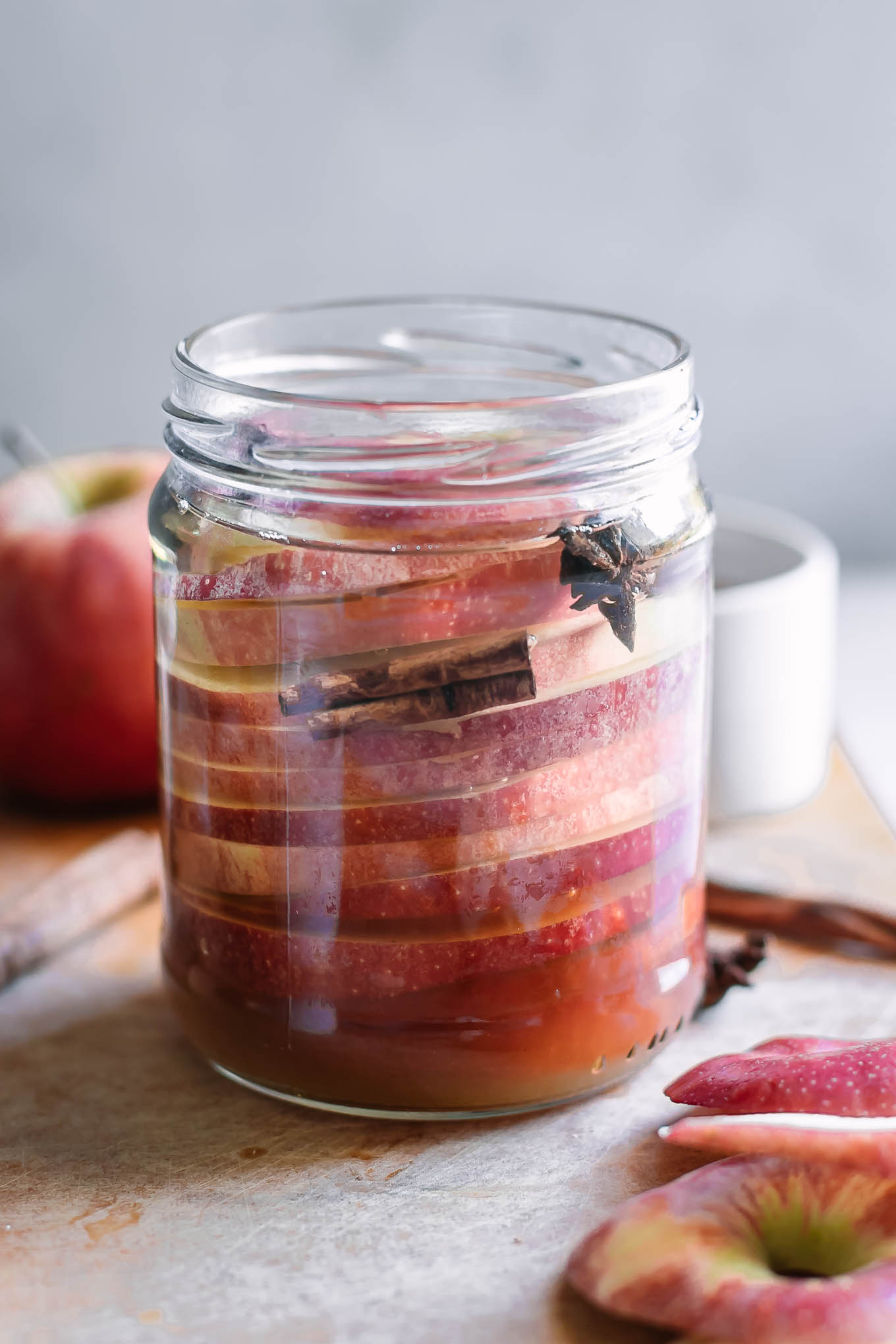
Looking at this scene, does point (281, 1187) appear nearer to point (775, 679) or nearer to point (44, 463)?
point (775, 679)

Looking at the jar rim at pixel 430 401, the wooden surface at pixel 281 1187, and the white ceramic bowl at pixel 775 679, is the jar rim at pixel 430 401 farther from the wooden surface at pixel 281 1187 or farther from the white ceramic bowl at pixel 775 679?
the wooden surface at pixel 281 1187

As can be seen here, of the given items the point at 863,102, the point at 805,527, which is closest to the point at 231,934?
the point at 805,527

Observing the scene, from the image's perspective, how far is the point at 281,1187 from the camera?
0.55 m

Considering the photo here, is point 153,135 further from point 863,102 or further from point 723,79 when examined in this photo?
point 863,102

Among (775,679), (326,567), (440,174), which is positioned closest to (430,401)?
(326,567)

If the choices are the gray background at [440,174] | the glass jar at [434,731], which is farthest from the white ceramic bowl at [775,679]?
the gray background at [440,174]

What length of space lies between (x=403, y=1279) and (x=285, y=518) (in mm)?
282

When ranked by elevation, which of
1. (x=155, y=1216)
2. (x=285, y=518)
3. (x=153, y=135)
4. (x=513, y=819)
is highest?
(x=153, y=135)

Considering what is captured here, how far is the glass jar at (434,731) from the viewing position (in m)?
0.53

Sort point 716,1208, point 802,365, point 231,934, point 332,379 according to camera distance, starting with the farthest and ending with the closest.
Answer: point 802,365, point 332,379, point 231,934, point 716,1208

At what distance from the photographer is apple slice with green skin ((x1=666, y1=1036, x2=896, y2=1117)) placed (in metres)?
0.51

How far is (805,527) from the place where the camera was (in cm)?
92

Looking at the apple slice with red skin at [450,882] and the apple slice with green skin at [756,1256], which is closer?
the apple slice with green skin at [756,1256]

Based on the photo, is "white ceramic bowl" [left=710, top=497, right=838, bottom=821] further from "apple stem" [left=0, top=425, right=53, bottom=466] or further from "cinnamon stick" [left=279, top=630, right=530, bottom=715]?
"apple stem" [left=0, top=425, right=53, bottom=466]
